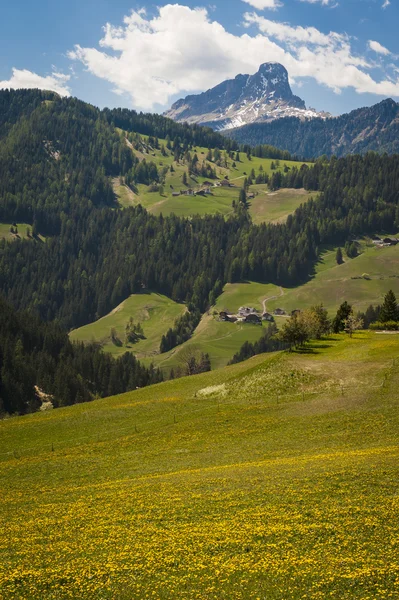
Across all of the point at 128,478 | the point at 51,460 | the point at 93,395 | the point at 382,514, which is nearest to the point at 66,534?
the point at 128,478

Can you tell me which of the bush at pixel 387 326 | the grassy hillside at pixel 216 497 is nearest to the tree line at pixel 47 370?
the grassy hillside at pixel 216 497

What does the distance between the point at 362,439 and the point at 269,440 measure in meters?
10.6

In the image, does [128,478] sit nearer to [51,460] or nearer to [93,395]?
[51,460]

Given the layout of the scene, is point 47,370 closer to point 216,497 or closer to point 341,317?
point 341,317

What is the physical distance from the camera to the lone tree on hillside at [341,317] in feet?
407

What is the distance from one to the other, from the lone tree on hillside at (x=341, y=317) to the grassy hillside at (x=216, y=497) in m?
45.0

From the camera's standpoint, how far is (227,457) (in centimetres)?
5244

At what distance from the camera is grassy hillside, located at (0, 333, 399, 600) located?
25.8 meters

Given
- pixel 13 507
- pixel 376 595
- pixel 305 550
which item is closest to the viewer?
pixel 376 595

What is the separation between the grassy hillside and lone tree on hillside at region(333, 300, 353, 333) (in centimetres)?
4497

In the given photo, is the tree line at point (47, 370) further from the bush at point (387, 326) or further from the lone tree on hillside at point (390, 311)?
the lone tree on hillside at point (390, 311)

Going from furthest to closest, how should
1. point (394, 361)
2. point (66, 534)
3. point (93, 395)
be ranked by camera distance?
point (93, 395)
point (394, 361)
point (66, 534)

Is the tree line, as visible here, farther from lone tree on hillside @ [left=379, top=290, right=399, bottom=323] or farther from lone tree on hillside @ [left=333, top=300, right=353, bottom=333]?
lone tree on hillside @ [left=379, top=290, right=399, bottom=323]

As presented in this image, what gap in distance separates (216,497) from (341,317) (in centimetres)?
9543
